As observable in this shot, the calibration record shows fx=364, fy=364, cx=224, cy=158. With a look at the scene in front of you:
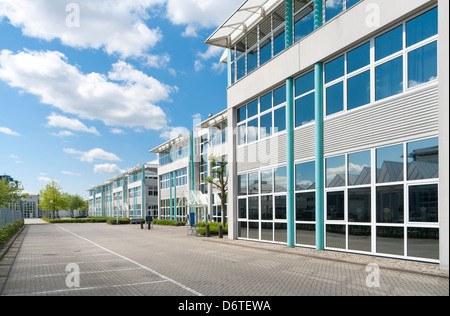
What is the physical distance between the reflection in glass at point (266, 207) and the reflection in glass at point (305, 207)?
6.01 feet

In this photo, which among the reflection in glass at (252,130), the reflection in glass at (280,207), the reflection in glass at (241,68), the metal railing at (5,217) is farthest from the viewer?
the metal railing at (5,217)

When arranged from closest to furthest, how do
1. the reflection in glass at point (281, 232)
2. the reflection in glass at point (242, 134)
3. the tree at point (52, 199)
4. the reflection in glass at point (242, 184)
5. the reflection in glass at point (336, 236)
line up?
the reflection in glass at point (336, 236)
the reflection in glass at point (281, 232)
the reflection in glass at point (242, 184)
the reflection in glass at point (242, 134)
the tree at point (52, 199)

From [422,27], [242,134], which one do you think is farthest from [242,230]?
[422,27]

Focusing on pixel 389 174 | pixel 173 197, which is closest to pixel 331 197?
pixel 389 174

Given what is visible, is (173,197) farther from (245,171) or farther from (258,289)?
(258,289)

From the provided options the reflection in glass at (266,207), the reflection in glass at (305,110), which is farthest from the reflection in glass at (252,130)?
the reflection in glass at (305,110)

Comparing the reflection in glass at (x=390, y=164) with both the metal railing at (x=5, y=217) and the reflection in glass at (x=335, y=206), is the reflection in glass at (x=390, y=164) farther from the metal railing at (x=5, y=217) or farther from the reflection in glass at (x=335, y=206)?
the metal railing at (x=5, y=217)

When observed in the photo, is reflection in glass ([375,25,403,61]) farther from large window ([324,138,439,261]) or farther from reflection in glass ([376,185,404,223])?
reflection in glass ([376,185,404,223])

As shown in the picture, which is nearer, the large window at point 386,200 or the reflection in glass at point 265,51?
the large window at point 386,200

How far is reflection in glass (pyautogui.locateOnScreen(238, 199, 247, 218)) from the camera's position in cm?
1866

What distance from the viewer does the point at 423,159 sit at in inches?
395

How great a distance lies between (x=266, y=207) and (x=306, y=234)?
298cm

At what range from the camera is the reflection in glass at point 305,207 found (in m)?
13.9

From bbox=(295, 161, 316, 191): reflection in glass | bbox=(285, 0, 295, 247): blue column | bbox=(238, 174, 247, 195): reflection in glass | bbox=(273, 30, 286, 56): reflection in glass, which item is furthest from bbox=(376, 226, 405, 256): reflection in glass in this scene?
bbox=(273, 30, 286, 56): reflection in glass
